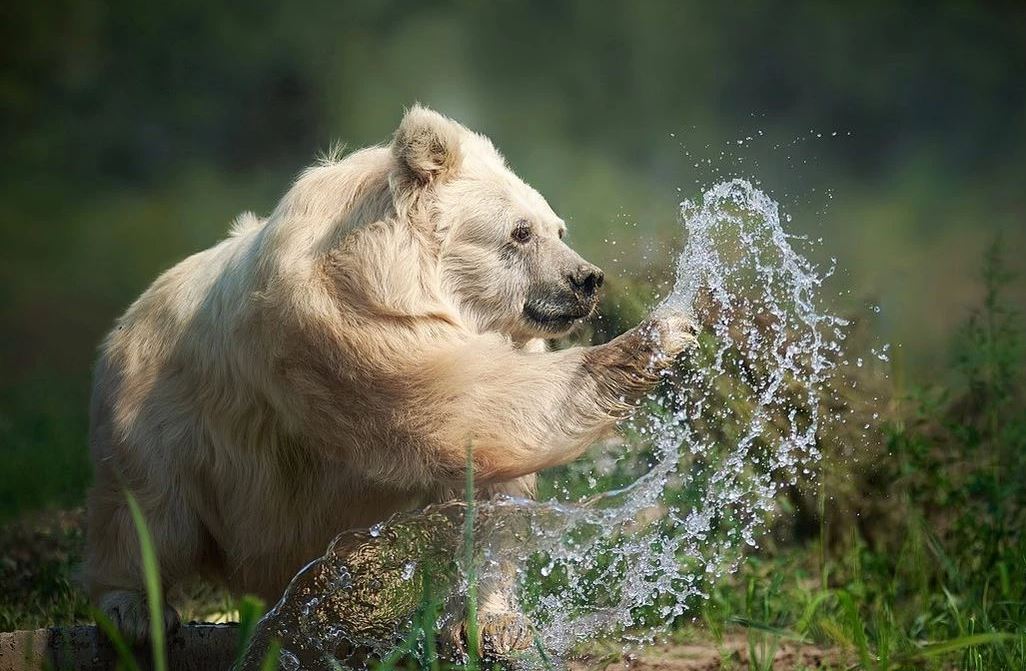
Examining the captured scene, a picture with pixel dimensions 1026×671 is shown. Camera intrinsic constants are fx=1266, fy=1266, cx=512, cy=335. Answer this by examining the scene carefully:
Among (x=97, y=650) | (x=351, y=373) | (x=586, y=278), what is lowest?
(x=97, y=650)

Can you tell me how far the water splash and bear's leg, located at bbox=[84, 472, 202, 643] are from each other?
442mm

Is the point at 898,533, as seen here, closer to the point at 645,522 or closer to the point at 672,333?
the point at 645,522

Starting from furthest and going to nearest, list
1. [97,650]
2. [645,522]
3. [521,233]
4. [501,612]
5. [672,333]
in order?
1. [645,522]
2. [521,233]
3. [501,612]
4. [97,650]
5. [672,333]

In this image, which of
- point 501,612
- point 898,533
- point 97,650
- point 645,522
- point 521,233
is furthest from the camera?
point 898,533

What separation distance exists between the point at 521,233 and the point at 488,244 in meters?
0.14

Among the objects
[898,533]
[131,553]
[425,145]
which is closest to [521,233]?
[425,145]

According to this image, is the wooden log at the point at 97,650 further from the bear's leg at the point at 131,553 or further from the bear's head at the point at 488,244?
the bear's head at the point at 488,244

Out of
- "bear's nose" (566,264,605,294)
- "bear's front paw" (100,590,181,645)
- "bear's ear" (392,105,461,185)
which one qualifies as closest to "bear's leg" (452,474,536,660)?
"bear's nose" (566,264,605,294)

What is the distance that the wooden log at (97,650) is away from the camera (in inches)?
156

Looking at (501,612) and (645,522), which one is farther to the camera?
(645,522)

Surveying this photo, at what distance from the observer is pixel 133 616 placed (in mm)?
4227

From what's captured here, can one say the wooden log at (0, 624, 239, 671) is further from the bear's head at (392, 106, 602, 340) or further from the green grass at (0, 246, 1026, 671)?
the bear's head at (392, 106, 602, 340)

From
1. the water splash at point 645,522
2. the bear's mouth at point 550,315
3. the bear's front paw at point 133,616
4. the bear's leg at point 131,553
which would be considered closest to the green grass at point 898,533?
the water splash at point 645,522

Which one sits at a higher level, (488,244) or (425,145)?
(425,145)
